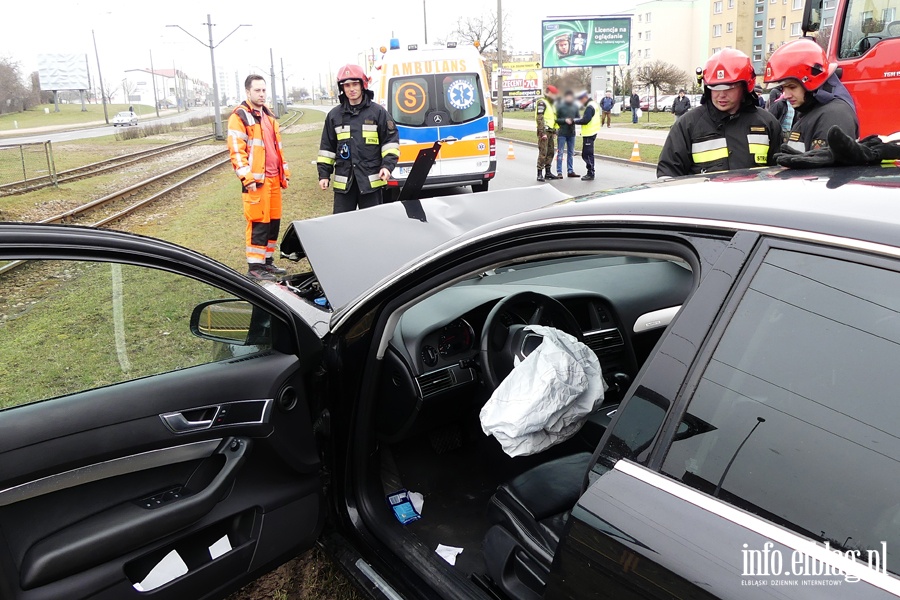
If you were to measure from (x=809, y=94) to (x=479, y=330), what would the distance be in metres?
3.29

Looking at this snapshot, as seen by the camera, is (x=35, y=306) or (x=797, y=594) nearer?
(x=797, y=594)

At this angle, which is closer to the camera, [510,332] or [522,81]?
[510,332]

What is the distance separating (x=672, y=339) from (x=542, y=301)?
1.23m

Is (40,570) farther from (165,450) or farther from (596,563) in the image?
(596,563)

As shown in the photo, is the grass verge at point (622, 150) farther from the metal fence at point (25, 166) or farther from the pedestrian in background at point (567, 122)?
the metal fence at point (25, 166)

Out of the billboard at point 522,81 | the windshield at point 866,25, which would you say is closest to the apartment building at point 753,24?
the billboard at point 522,81

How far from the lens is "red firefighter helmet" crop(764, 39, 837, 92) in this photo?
4266mm

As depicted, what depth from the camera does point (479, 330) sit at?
8.54 ft

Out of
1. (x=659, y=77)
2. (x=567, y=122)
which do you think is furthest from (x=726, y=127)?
(x=659, y=77)

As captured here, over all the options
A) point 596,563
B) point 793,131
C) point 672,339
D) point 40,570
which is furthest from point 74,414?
point 793,131

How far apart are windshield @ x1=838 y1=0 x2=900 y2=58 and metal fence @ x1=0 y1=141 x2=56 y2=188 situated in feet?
49.1

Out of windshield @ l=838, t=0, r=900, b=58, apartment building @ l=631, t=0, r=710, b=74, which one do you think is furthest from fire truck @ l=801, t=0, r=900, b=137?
apartment building @ l=631, t=0, r=710, b=74

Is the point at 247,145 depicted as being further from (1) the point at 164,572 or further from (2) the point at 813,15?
(2) the point at 813,15

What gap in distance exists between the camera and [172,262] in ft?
5.94
